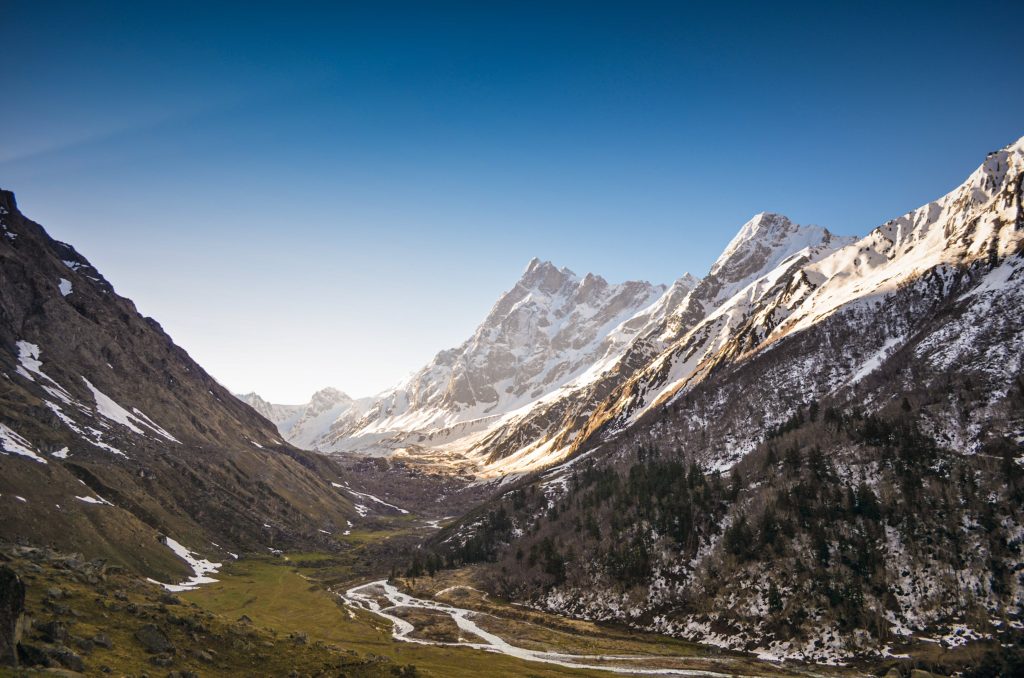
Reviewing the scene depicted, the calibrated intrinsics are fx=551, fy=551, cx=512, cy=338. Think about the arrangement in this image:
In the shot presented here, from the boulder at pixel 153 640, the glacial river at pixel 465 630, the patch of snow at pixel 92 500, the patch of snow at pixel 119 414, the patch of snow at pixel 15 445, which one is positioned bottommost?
the glacial river at pixel 465 630

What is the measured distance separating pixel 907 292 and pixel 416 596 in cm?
16470

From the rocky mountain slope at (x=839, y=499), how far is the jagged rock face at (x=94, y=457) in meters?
69.6

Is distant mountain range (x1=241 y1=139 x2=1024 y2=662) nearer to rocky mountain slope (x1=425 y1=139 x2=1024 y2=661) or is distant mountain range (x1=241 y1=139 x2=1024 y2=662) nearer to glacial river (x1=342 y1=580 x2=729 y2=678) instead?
rocky mountain slope (x1=425 y1=139 x2=1024 y2=661)

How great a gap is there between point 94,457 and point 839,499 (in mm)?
162629

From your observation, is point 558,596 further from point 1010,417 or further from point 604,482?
point 1010,417

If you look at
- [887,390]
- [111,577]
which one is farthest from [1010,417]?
[111,577]

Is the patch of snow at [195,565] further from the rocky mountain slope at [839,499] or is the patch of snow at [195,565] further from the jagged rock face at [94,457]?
the rocky mountain slope at [839,499]

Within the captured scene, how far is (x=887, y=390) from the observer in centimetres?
12519

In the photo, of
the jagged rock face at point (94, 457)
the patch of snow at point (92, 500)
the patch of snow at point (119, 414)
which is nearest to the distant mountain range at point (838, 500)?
the jagged rock face at point (94, 457)

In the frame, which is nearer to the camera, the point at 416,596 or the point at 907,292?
the point at 416,596

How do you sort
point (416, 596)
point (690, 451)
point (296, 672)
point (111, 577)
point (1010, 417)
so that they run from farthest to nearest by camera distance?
1. point (690, 451)
2. point (416, 596)
3. point (1010, 417)
4. point (111, 577)
5. point (296, 672)

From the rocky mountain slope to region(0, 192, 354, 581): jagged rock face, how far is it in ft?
228

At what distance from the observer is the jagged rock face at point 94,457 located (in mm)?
101812

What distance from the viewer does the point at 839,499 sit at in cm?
9831
